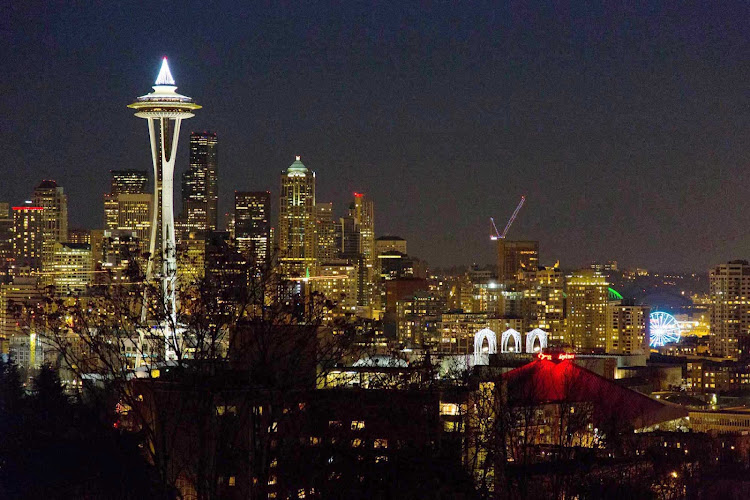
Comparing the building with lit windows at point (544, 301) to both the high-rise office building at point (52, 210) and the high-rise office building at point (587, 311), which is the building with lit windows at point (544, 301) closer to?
the high-rise office building at point (587, 311)

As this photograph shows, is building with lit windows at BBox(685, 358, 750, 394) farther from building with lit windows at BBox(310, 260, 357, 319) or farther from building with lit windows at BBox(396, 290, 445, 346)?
building with lit windows at BBox(310, 260, 357, 319)

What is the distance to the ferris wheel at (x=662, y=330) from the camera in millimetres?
102750

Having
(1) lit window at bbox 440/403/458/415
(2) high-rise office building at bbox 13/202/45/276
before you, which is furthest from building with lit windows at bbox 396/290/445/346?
(1) lit window at bbox 440/403/458/415

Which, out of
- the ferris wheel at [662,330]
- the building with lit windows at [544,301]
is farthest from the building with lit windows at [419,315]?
the ferris wheel at [662,330]

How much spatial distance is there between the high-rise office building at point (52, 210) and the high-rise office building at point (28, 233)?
1.34 feet

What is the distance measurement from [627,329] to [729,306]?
8453mm

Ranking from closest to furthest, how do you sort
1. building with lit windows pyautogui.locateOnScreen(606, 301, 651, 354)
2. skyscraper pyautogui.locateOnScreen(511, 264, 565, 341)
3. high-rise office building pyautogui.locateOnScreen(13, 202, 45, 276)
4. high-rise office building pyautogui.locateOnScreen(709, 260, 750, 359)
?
skyscraper pyautogui.locateOnScreen(511, 264, 565, 341) < building with lit windows pyautogui.locateOnScreen(606, 301, 651, 354) < high-rise office building pyautogui.locateOnScreen(709, 260, 750, 359) < high-rise office building pyautogui.locateOnScreen(13, 202, 45, 276)

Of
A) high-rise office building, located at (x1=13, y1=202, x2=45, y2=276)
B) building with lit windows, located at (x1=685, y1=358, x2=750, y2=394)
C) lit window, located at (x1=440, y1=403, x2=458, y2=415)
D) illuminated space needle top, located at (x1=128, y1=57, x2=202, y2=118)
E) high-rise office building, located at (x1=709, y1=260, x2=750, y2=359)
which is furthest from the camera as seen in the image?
high-rise office building, located at (x1=13, y1=202, x2=45, y2=276)

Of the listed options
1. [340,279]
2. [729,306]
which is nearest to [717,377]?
[729,306]

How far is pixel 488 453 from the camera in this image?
813 inches

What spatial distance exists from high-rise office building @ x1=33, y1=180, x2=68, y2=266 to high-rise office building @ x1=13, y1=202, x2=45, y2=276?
410mm

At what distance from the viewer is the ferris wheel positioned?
337 feet

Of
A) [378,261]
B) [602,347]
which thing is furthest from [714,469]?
[378,261]

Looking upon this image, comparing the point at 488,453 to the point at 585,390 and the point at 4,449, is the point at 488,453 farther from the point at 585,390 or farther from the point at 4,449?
the point at 585,390
